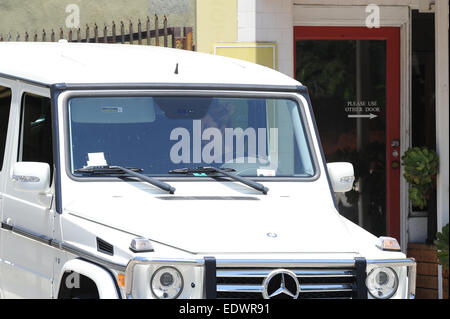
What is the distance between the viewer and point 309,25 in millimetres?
11438

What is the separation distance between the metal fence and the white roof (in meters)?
4.19

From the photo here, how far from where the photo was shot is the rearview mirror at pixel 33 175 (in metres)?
6.00

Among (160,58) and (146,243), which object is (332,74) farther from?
(146,243)

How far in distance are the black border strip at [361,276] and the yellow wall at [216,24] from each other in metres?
6.20

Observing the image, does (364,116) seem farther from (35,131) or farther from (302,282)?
(302,282)

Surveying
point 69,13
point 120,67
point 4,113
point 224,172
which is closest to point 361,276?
point 224,172

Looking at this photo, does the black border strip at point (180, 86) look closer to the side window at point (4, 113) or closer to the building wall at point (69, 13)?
the side window at point (4, 113)

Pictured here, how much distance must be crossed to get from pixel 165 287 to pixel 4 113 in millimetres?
2284

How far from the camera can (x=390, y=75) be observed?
1146cm

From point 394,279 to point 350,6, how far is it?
6304mm

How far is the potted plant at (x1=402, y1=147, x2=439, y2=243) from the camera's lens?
10.4 m
